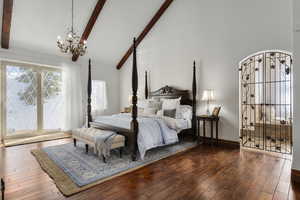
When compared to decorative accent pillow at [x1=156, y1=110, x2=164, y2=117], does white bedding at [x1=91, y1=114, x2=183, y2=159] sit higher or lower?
lower

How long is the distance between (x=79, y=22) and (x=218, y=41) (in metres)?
4.00

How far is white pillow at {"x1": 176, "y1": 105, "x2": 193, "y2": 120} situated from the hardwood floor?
128cm

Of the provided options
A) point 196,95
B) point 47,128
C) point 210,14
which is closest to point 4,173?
point 47,128

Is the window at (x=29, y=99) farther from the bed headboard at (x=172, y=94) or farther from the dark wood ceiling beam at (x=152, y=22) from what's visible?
the bed headboard at (x=172, y=94)

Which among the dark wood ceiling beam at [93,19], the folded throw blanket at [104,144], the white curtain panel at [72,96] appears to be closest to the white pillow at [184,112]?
the folded throw blanket at [104,144]

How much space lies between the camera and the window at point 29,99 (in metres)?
4.72

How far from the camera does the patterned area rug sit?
2.33 m

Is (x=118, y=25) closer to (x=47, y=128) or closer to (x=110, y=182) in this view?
(x=47, y=128)

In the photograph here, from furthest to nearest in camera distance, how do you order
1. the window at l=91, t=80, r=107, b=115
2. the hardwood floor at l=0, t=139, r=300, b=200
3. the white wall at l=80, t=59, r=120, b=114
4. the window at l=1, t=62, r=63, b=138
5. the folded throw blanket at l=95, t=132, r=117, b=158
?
the window at l=91, t=80, r=107, b=115, the white wall at l=80, t=59, r=120, b=114, the window at l=1, t=62, r=63, b=138, the folded throw blanket at l=95, t=132, r=117, b=158, the hardwood floor at l=0, t=139, r=300, b=200

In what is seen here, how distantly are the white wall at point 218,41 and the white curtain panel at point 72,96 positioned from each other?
8.97ft

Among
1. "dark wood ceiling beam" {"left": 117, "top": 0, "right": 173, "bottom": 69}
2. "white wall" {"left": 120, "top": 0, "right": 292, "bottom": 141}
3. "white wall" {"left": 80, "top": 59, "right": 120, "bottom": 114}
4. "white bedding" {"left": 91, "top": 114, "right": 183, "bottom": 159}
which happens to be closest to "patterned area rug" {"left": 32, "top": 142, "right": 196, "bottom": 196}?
"white bedding" {"left": 91, "top": 114, "right": 183, "bottom": 159}

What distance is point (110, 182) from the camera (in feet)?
7.75

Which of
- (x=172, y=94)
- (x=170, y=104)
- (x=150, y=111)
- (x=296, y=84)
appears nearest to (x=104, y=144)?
(x=150, y=111)

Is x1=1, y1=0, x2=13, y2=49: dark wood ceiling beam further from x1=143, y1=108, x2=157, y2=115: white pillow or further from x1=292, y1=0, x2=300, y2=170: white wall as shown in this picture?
x1=292, y1=0, x2=300, y2=170: white wall
